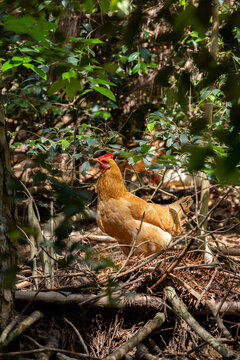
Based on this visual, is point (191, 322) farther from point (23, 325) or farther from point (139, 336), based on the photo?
point (23, 325)

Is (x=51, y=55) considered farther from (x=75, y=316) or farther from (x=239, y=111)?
(x=75, y=316)

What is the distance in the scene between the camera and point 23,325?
7.75ft

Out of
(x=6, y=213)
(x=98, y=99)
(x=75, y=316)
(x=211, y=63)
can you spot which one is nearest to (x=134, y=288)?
(x=75, y=316)

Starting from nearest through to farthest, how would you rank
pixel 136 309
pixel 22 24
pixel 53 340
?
1. pixel 22 24
2. pixel 53 340
3. pixel 136 309

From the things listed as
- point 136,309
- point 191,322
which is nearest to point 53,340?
point 136,309

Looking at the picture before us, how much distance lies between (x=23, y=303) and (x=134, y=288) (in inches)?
36.2

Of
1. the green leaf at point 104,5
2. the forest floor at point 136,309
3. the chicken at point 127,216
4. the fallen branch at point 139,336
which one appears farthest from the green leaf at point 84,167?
the green leaf at point 104,5

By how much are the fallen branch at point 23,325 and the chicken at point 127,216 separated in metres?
1.66

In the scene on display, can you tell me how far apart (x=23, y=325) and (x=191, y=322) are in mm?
1237

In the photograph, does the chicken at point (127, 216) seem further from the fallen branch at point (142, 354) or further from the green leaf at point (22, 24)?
the green leaf at point (22, 24)

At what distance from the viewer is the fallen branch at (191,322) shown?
251cm

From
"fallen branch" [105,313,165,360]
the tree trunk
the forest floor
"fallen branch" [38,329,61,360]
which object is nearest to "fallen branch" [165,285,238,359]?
the forest floor

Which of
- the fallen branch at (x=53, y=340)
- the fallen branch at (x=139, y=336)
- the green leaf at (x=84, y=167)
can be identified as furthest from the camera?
the green leaf at (x=84, y=167)

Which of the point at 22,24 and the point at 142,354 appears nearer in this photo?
the point at 22,24
